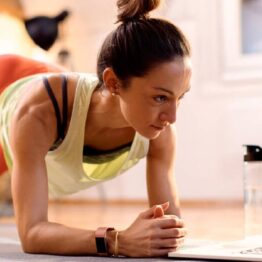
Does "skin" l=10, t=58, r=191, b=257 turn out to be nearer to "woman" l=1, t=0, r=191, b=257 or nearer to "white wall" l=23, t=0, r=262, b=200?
"woman" l=1, t=0, r=191, b=257

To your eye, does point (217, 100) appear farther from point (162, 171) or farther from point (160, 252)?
point (160, 252)

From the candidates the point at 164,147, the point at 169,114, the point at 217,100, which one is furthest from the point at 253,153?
the point at 217,100

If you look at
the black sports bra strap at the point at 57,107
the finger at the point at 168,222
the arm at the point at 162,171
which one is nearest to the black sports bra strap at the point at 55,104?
the black sports bra strap at the point at 57,107

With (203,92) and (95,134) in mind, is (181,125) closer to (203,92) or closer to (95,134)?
(203,92)

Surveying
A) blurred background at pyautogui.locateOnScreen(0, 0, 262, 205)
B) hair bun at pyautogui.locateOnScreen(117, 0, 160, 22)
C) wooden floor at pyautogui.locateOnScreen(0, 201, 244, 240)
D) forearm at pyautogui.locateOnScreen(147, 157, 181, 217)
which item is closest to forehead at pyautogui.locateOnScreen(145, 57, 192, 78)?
hair bun at pyautogui.locateOnScreen(117, 0, 160, 22)

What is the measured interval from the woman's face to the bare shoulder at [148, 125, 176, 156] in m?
0.24

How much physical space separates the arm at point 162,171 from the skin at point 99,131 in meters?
0.10

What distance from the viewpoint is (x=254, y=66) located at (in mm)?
2723

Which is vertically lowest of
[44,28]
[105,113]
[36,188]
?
[36,188]

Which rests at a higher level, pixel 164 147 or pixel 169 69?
pixel 169 69

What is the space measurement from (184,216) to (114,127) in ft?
3.59

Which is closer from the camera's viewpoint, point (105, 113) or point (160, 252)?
point (160, 252)

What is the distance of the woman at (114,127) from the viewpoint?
0.98m

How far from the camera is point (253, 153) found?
1448mm
